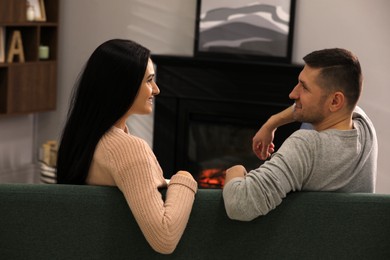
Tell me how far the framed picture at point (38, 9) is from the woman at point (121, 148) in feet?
11.6

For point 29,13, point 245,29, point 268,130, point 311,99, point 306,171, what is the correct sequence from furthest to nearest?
1. point 29,13
2. point 245,29
3. point 268,130
4. point 311,99
5. point 306,171

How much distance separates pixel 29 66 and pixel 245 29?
152cm

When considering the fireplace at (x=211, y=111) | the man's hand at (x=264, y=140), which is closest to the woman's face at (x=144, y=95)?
the man's hand at (x=264, y=140)

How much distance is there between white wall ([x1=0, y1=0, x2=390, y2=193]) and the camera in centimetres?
520

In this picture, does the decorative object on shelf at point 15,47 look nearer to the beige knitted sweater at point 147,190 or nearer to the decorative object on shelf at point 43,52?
the decorative object on shelf at point 43,52

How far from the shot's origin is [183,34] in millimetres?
5734

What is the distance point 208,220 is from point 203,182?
3.40 m

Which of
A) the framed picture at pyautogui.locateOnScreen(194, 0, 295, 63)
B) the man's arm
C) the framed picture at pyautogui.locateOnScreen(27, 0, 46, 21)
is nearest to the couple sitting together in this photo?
the man's arm

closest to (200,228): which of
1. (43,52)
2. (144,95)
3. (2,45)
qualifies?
(144,95)

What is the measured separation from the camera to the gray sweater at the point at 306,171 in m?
2.28

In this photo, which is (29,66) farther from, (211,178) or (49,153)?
(211,178)

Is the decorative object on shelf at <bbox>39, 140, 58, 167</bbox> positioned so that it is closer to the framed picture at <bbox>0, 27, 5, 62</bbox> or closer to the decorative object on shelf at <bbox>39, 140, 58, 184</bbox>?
the decorative object on shelf at <bbox>39, 140, 58, 184</bbox>

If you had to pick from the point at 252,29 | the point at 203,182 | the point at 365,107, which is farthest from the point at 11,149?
the point at 365,107

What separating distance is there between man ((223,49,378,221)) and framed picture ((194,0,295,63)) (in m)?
2.87
